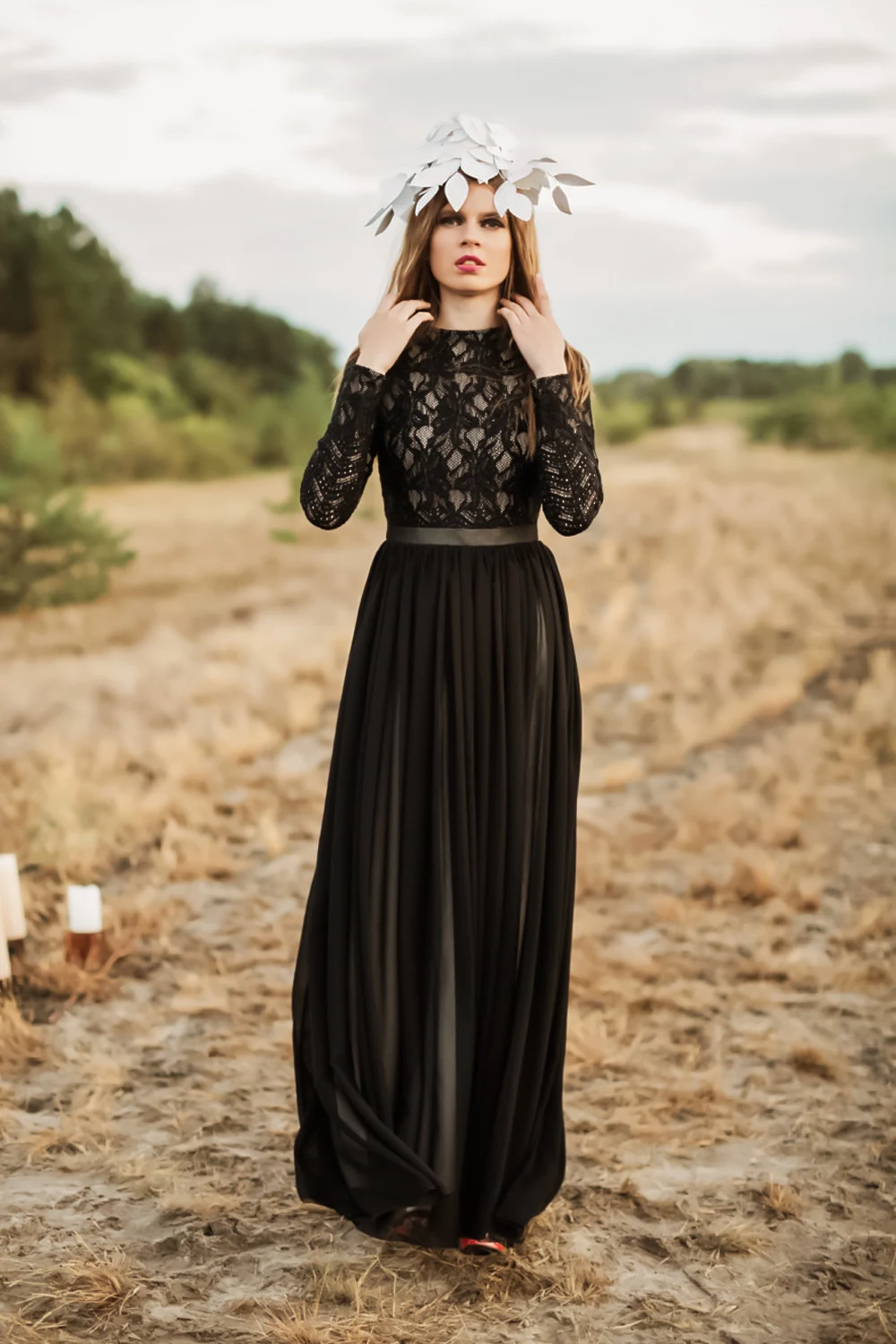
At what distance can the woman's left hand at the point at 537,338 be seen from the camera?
104 inches

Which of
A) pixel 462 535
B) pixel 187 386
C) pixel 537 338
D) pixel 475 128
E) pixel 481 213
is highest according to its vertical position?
pixel 187 386

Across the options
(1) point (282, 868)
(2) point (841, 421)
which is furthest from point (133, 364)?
A: (1) point (282, 868)

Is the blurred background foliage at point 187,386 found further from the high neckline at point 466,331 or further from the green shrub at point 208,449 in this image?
the high neckline at point 466,331

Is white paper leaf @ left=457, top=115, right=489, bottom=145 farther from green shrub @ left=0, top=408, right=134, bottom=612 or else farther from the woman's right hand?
green shrub @ left=0, top=408, right=134, bottom=612

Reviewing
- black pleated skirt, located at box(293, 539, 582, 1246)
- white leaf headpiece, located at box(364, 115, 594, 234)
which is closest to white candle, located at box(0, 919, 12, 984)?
black pleated skirt, located at box(293, 539, 582, 1246)

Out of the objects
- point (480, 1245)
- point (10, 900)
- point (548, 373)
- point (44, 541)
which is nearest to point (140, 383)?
point (44, 541)

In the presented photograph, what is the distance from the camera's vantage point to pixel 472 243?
265 centimetres

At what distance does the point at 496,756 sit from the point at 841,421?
9.13 metres

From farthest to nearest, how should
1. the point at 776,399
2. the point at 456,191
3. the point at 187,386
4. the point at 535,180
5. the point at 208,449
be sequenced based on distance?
the point at 187,386 < the point at 208,449 < the point at 776,399 < the point at 535,180 < the point at 456,191

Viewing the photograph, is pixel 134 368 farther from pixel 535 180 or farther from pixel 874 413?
pixel 535 180

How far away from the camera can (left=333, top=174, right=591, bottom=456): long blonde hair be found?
2721 millimetres

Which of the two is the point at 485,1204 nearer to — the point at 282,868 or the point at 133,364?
the point at 282,868

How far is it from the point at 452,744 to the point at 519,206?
1030 millimetres

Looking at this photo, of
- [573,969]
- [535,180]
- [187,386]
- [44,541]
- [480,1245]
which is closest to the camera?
[535,180]
